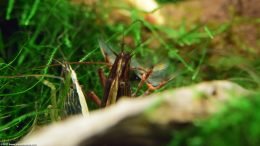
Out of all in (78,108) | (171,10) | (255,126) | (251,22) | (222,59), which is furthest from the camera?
(171,10)

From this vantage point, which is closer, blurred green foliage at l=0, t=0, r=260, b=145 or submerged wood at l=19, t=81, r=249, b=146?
submerged wood at l=19, t=81, r=249, b=146

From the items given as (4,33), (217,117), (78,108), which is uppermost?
(4,33)

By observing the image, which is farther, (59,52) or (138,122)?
(59,52)

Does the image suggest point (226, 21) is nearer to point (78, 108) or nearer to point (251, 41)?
point (251, 41)

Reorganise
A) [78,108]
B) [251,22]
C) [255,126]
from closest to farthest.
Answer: [255,126], [78,108], [251,22]

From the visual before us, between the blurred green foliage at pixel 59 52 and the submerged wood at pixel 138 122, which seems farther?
the blurred green foliage at pixel 59 52

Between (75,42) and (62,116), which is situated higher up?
(75,42)

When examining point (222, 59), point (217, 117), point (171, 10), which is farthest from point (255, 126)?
point (171, 10)

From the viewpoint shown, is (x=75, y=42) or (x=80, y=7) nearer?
(x=75, y=42)
